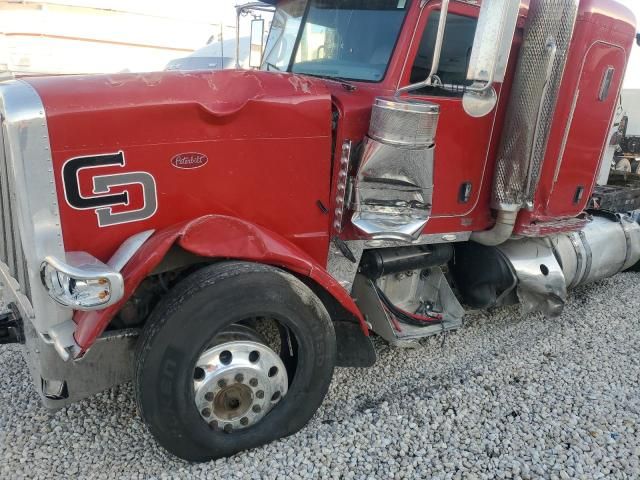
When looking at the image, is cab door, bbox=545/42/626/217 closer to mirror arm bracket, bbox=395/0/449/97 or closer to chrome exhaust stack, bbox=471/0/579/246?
chrome exhaust stack, bbox=471/0/579/246

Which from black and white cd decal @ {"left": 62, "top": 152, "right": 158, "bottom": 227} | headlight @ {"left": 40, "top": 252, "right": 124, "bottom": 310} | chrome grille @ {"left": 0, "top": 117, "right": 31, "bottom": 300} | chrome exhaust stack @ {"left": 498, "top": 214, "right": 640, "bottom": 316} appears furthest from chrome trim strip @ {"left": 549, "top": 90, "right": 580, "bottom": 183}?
chrome grille @ {"left": 0, "top": 117, "right": 31, "bottom": 300}

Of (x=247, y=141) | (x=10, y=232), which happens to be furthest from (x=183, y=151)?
(x=10, y=232)

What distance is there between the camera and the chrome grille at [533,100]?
10.6 feet

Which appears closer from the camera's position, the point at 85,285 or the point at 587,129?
the point at 85,285

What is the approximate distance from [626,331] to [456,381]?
194 cm

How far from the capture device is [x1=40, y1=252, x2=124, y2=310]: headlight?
7.14 feet

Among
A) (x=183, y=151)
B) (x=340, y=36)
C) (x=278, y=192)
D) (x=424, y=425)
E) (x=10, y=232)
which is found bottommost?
(x=424, y=425)

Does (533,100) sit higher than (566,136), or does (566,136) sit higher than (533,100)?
(533,100)

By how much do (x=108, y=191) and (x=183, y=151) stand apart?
392 mm

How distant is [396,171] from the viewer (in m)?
2.96

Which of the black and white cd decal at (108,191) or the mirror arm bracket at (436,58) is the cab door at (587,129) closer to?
the mirror arm bracket at (436,58)

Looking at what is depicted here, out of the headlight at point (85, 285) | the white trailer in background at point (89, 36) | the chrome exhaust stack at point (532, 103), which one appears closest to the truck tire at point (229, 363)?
the headlight at point (85, 285)

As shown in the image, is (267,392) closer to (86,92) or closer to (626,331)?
(86,92)

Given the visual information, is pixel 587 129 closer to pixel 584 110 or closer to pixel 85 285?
pixel 584 110
